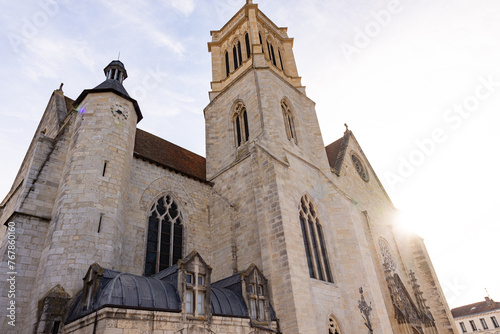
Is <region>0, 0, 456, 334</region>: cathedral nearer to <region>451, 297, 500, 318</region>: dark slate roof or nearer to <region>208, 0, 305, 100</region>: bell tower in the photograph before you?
<region>208, 0, 305, 100</region>: bell tower

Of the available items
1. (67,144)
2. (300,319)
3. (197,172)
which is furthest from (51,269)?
(197,172)

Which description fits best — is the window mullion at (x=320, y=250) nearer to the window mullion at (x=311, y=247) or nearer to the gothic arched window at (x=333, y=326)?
the window mullion at (x=311, y=247)

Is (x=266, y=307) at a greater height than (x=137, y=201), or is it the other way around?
(x=137, y=201)

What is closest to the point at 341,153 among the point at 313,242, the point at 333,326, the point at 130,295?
the point at 313,242

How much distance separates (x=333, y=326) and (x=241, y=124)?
994cm

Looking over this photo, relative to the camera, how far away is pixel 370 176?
68.3ft

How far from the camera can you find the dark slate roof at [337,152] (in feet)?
59.7

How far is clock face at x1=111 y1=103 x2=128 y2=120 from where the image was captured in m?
12.2

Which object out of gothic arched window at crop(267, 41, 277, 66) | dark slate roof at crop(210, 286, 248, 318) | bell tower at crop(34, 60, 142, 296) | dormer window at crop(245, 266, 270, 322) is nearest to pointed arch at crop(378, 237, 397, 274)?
dormer window at crop(245, 266, 270, 322)

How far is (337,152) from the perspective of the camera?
19.5 metres

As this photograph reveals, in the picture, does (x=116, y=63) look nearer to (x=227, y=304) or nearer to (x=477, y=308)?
(x=227, y=304)

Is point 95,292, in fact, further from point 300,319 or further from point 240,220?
point 240,220

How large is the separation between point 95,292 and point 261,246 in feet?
18.3

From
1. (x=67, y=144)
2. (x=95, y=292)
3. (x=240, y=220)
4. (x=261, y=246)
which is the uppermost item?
(x=67, y=144)
